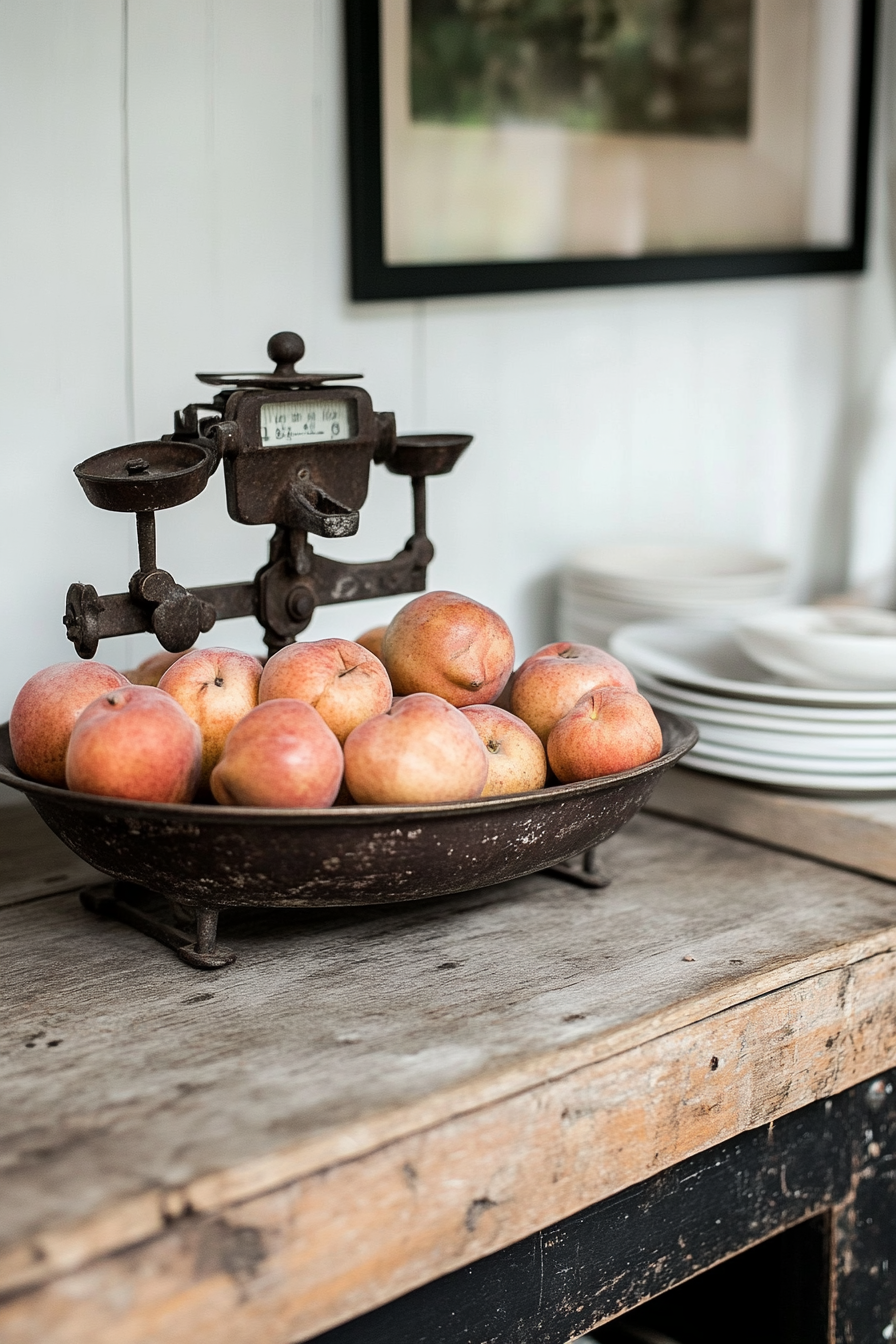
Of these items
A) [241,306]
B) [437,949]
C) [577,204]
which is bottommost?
[437,949]

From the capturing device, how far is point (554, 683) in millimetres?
917

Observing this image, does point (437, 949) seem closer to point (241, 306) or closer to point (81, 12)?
point (241, 306)

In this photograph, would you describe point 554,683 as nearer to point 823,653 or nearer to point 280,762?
point 280,762

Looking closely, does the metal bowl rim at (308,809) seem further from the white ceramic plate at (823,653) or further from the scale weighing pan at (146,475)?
the white ceramic plate at (823,653)

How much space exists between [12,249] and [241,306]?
23 centimetres

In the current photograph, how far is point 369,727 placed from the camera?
31.2 inches

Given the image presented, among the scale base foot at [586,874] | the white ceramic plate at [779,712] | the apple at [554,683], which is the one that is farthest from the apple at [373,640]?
the white ceramic plate at [779,712]

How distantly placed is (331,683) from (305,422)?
23 cm

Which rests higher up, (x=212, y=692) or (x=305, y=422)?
(x=305, y=422)

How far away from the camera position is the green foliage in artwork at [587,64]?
1356 mm

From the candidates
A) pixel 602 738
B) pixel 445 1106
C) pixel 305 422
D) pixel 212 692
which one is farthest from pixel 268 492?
pixel 445 1106

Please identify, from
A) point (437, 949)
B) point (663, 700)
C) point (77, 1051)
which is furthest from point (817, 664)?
point (77, 1051)

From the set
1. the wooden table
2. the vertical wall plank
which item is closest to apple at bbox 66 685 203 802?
the wooden table

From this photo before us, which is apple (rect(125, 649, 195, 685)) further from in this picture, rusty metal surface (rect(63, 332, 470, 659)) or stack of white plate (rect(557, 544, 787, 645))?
stack of white plate (rect(557, 544, 787, 645))
